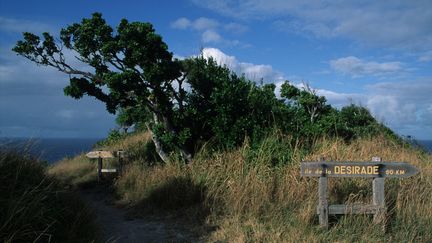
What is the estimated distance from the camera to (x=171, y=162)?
11.0 metres

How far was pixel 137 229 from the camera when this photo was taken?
771cm

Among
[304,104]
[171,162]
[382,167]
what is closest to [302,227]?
[382,167]

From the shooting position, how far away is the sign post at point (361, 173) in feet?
23.8

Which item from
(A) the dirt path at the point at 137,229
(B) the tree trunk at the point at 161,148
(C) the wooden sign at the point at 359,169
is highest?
(B) the tree trunk at the point at 161,148

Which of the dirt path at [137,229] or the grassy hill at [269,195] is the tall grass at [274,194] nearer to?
the grassy hill at [269,195]

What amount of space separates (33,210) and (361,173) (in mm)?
4983

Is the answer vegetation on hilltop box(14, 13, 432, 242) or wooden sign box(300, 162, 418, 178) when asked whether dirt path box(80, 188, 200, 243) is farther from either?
wooden sign box(300, 162, 418, 178)

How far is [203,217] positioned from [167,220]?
0.72 meters

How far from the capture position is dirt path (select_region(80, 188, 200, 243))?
23.4 ft

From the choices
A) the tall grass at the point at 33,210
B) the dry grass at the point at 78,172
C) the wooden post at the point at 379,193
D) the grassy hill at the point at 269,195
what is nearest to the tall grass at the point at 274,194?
the grassy hill at the point at 269,195

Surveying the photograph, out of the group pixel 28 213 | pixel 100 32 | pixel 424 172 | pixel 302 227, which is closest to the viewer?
pixel 28 213

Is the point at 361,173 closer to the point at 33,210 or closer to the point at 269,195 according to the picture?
the point at 269,195

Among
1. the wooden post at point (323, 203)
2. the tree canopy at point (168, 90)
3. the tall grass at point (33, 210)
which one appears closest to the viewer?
the tall grass at point (33, 210)

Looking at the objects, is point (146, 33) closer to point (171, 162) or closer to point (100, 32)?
point (100, 32)
